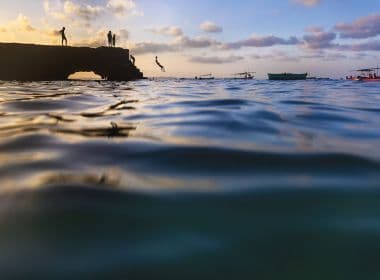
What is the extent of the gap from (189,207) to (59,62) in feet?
190

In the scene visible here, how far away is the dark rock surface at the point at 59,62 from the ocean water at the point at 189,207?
50.5 meters

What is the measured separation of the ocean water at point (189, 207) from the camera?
4.56 feet

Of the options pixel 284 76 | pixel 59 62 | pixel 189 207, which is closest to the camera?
pixel 189 207

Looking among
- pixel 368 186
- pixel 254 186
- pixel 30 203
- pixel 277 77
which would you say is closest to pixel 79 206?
pixel 30 203

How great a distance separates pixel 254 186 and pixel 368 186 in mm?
745

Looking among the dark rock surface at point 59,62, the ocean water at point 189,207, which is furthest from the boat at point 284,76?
the ocean water at point 189,207

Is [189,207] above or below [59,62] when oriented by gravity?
below

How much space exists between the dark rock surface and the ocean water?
166 ft

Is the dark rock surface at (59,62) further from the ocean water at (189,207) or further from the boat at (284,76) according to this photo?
the ocean water at (189,207)

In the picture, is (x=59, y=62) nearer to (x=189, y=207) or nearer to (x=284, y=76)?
(x=189, y=207)

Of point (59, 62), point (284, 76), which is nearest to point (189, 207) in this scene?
point (59, 62)

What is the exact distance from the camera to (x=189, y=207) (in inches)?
77.5

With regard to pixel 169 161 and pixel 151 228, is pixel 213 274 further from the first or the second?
pixel 169 161

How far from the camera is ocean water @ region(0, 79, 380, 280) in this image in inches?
54.7
